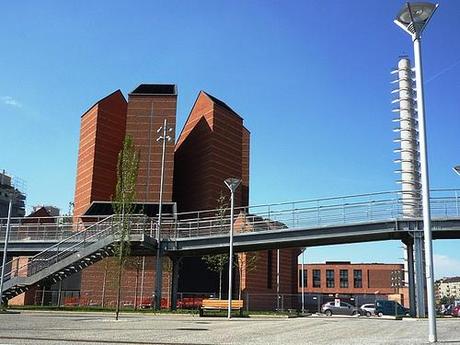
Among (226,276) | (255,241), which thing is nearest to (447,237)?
(255,241)

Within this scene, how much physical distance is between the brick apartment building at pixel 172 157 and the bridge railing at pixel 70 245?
54.3 ft

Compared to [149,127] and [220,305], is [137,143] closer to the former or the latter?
[149,127]

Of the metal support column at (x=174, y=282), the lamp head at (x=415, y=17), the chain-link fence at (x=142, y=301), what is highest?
the lamp head at (x=415, y=17)

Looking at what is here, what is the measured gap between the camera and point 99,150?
65.6m

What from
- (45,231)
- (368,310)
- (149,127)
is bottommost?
(368,310)

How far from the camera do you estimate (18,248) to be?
42938mm

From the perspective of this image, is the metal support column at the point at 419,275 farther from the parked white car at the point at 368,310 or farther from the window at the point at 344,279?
the window at the point at 344,279

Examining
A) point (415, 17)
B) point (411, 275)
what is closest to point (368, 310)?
point (411, 275)

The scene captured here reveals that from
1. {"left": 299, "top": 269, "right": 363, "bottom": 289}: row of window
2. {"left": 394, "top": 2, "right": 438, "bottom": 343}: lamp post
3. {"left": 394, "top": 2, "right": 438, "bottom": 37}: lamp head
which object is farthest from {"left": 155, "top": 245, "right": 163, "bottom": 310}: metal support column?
{"left": 299, "top": 269, "right": 363, "bottom": 289}: row of window

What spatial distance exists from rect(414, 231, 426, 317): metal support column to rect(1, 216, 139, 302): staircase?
1951 cm

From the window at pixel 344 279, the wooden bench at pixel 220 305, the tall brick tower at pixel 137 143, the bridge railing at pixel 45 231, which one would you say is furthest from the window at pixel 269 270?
the window at pixel 344 279

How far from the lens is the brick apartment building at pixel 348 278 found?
110 meters

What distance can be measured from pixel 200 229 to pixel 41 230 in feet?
42.9

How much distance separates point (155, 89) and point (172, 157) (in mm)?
11162
